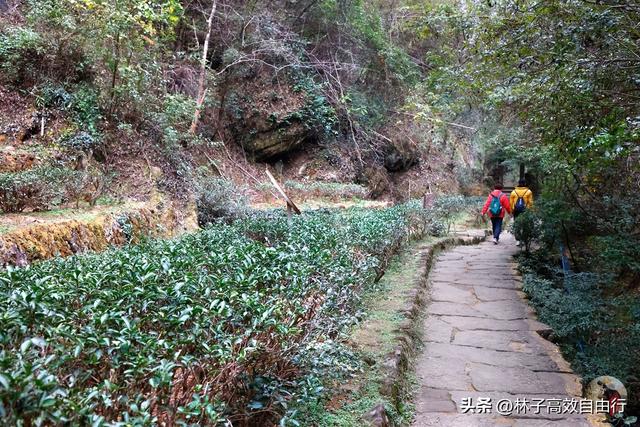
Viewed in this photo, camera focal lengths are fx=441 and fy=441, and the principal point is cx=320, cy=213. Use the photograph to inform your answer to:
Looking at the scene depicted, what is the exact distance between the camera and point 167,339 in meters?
1.73

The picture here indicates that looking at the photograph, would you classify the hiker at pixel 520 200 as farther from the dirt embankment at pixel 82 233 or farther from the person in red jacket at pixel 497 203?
the dirt embankment at pixel 82 233

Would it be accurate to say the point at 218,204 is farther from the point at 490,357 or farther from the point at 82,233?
the point at 490,357

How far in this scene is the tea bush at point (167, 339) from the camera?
1.32 meters

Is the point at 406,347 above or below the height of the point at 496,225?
above

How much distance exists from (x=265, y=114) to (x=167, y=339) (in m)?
12.8

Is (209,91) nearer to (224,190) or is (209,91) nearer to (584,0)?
(224,190)

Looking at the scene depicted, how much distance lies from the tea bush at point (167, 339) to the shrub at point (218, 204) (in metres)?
5.26

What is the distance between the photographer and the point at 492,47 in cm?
529

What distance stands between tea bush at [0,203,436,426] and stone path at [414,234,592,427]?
3.34 feet

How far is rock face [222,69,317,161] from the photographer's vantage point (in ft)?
45.0

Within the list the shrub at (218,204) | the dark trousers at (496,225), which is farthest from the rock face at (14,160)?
the dark trousers at (496,225)

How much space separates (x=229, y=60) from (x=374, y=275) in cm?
938

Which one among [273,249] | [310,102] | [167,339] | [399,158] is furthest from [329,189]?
[167,339]

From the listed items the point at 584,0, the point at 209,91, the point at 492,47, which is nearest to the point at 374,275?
the point at 492,47
